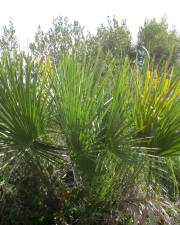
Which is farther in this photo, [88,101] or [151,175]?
[151,175]

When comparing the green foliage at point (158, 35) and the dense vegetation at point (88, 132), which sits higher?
the green foliage at point (158, 35)

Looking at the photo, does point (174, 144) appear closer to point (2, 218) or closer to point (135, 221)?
point (135, 221)

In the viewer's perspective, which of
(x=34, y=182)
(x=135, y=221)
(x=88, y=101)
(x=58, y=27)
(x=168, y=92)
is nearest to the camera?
(x=88, y=101)

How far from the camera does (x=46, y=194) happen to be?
13.2ft

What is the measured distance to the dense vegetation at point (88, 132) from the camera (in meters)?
3.30

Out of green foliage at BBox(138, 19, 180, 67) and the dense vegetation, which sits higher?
green foliage at BBox(138, 19, 180, 67)

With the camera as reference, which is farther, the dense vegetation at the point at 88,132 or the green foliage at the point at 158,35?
the green foliage at the point at 158,35

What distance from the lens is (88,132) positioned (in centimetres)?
330

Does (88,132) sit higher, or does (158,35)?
(158,35)

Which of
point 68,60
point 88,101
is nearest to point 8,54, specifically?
point 68,60

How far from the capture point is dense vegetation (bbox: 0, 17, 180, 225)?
3.30 m

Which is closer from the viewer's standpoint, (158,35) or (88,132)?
(88,132)

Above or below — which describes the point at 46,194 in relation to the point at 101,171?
below

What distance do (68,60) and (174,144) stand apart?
1027 millimetres
